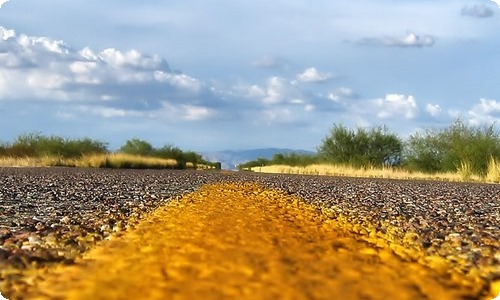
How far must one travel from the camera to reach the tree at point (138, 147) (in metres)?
38.0

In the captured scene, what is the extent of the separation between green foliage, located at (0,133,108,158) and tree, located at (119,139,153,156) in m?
5.08

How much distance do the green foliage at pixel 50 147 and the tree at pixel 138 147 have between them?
5082 millimetres

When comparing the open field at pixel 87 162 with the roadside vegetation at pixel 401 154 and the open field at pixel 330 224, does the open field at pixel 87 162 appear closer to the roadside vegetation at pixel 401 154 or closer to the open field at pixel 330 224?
the roadside vegetation at pixel 401 154

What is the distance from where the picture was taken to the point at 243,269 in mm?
3037

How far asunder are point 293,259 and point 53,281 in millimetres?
1206

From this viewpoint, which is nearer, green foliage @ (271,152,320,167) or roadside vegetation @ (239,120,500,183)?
roadside vegetation @ (239,120,500,183)

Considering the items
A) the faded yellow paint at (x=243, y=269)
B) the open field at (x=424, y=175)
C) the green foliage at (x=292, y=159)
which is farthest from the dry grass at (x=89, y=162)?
the faded yellow paint at (x=243, y=269)

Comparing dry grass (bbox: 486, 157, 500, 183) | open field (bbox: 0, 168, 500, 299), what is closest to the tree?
dry grass (bbox: 486, 157, 500, 183)

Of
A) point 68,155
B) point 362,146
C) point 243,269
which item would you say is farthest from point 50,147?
point 243,269

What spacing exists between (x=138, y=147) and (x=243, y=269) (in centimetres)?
3667

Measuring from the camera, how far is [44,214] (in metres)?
6.02

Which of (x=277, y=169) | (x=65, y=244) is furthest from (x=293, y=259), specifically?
(x=277, y=169)

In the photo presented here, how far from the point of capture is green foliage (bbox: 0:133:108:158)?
29.7 meters

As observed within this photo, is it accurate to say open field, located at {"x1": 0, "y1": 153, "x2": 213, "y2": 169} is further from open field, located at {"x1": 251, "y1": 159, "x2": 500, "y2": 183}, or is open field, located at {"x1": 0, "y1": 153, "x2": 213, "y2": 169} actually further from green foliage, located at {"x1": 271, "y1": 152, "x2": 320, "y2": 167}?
green foliage, located at {"x1": 271, "y1": 152, "x2": 320, "y2": 167}
